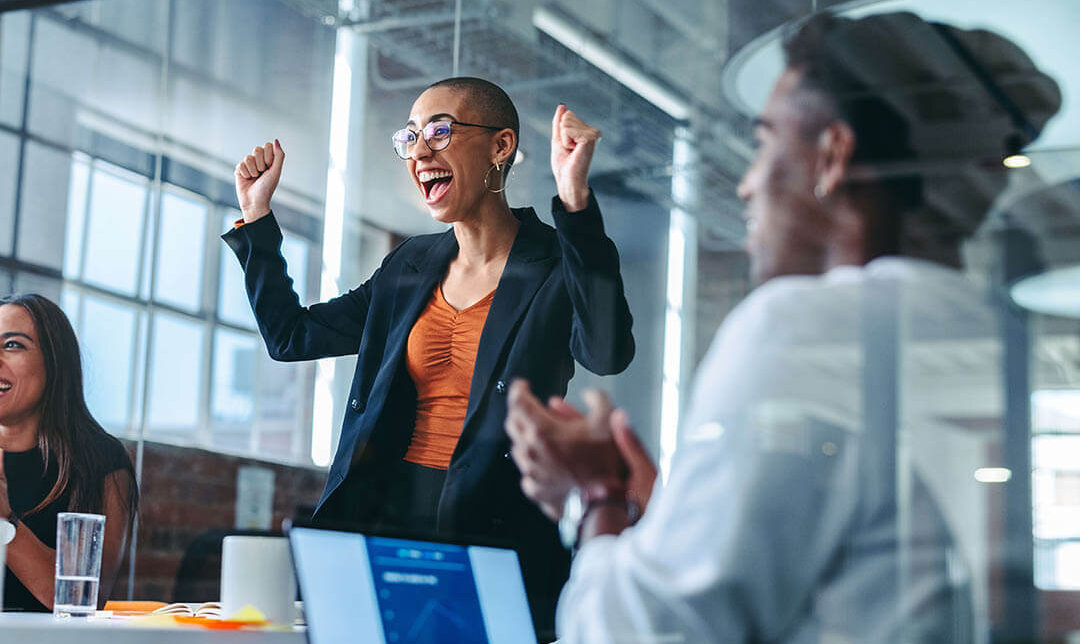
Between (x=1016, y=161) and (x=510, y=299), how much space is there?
90 centimetres

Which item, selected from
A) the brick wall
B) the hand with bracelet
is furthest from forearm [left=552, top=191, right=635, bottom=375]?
the brick wall

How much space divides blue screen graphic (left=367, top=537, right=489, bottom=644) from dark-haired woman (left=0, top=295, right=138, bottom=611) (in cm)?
175

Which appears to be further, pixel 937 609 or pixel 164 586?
pixel 164 586

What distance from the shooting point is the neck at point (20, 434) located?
10.3ft

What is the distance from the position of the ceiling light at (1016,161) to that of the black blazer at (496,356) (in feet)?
2.23

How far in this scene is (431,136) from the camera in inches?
96.3

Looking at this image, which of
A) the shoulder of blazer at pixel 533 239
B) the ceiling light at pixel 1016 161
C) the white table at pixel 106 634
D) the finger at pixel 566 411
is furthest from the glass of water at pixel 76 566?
the ceiling light at pixel 1016 161

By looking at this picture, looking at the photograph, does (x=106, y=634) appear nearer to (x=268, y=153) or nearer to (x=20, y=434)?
(x=268, y=153)

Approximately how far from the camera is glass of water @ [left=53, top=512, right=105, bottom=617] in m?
1.74

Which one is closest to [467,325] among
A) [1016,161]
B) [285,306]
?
[285,306]

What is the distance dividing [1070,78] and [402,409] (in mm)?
1289

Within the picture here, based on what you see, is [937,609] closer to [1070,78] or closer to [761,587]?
[761,587]

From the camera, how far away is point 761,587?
999mm

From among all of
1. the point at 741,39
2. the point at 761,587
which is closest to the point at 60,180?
the point at 741,39
